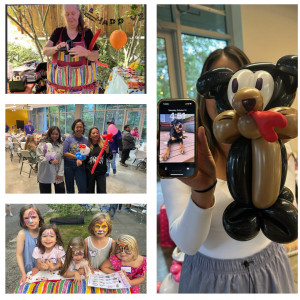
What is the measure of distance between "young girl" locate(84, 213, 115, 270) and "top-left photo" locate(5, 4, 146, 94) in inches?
12.1

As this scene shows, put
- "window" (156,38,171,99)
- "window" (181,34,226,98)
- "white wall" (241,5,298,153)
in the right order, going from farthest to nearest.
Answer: "window" (181,34,226,98) < "window" (156,38,171,99) < "white wall" (241,5,298,153)

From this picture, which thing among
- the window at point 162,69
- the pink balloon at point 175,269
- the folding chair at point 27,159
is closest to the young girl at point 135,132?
the folding chair at point 27,159

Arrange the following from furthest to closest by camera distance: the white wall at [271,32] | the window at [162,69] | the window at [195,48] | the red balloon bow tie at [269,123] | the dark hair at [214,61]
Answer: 1. the window at [195,48]
2. the window at [162,69]
3. the white wall at [271,32]
4. the dark hair at [214,61]
5. the red balloon bow tie at [269,123]

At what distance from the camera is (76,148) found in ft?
2.18

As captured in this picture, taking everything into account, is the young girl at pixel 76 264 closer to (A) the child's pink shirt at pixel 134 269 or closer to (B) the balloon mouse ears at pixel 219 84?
(A) the child's pink shirt at pixel 134 269

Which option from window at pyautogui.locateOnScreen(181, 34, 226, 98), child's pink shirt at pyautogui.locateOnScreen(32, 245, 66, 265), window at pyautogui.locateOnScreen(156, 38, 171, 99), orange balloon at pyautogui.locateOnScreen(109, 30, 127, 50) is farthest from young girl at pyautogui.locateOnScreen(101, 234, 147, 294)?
window at pyautogui.locateOnScreen(181, 34, 226, 98)

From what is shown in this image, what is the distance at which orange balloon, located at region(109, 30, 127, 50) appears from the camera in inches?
25.3

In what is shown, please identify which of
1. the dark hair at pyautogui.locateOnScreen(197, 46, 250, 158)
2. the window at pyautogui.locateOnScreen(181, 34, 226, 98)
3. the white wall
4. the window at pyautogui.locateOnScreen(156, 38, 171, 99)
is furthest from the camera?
the window at pyautogui.locateOnScreen(181, 34, 226, 98)

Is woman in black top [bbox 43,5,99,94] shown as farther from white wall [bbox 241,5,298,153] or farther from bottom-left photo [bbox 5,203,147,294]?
white wall [bbox 241,5,298,153]

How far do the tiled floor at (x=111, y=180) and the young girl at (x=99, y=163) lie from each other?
2 cm

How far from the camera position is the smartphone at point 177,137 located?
513mm

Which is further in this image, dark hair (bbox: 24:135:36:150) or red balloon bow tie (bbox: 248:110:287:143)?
Result: dark hair (bbox: 24:135:36:150)
